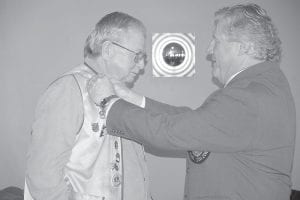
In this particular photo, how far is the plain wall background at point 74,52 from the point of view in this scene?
2.38 meters

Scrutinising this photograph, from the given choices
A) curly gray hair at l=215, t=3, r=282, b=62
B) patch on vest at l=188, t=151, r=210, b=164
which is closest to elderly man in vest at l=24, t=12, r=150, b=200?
patch on vest at l=188, t=151, r=210, b=164

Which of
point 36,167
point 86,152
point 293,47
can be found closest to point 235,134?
Result: point 86,152

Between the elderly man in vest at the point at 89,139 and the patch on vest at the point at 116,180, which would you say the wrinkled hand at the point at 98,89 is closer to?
the elderly man in vest at the point at 89,139

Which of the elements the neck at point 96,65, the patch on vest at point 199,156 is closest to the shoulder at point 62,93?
the neck at point 96,65

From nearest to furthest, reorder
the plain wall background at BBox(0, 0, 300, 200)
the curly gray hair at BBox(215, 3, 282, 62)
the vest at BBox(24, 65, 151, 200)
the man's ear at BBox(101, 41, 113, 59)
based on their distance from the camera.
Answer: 1. the curly gray hair at BBox(215, 3, 282, 62)
2. the vest at BBox(24, 65, 151, 200)
3. the man's ear at BBox(101, 41, 113, 59)
4. the plain wall background at BBox(0, 0, 300, 200)

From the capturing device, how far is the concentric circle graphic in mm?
2385

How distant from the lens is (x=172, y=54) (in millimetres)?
A: 2406

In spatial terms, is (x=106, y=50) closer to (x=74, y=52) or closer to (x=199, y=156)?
(x=199, y=156)

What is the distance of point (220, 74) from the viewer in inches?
49.2

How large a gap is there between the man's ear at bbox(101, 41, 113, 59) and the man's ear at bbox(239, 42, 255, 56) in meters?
0.54

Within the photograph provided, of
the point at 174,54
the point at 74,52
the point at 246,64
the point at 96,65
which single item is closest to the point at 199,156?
the point at 246,64

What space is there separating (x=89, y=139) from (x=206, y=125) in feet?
1.58

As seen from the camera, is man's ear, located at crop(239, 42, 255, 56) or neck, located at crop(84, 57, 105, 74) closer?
man's ear, located at crop(239, 42, 255, 56)

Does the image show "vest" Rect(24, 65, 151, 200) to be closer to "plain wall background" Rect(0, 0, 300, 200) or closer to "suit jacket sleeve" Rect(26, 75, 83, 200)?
"suit jacket sleeve" Rect(26, 75, 83, 200)
